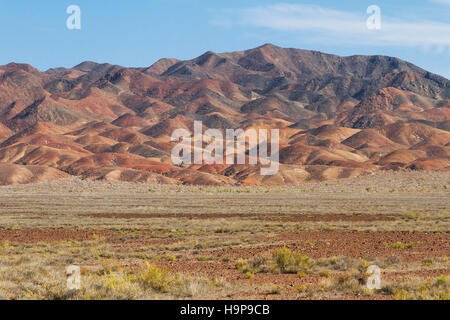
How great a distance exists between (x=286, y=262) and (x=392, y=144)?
151m

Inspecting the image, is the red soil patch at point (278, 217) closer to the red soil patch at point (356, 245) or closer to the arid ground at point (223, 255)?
the arid ground at point (223, 255)

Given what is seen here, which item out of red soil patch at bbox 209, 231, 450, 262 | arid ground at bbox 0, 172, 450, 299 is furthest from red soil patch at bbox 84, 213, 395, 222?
red soil patch at bbox 209, 231, 450, 262

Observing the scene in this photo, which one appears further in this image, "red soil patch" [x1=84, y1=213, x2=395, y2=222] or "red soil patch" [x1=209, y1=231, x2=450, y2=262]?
"red soil patch" [x1=84, y1=213, x2=395, y2=222]

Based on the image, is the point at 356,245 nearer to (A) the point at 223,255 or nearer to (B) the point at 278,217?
(A) the point at 223,255

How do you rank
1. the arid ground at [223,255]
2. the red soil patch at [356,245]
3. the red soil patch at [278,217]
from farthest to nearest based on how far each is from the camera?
the red soil patch at [278,217], the red soil patch at [356,245], the arid ground at [223,255]

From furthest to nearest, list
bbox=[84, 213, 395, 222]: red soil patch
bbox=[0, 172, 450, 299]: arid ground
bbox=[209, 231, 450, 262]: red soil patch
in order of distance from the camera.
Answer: bbox=[84, 213, 395, 222]: red soil patch < bbox=[209, 231, 450, 262]: red soil patch < bbox=[0, 172, 450, 299]: arid ground

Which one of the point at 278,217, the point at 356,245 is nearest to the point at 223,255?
the point at 356,245

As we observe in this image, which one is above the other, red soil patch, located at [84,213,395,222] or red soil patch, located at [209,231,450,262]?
red soil patch, located at [209,231,450,262]

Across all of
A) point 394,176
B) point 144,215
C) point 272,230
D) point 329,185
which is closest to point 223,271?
point 272,230

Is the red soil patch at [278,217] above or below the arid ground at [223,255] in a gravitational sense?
below

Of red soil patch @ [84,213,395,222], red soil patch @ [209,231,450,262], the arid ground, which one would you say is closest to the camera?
the arid ground

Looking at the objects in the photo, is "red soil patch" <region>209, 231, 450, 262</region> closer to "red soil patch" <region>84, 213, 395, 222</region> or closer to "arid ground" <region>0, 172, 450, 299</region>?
"arid ground" <region>0, 172, 450, 299</region>

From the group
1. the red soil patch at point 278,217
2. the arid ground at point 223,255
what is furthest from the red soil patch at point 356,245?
the red soil patch at point 278,217

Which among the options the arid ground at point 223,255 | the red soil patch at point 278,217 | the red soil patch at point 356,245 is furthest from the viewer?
the red soil patch at point 278,217
